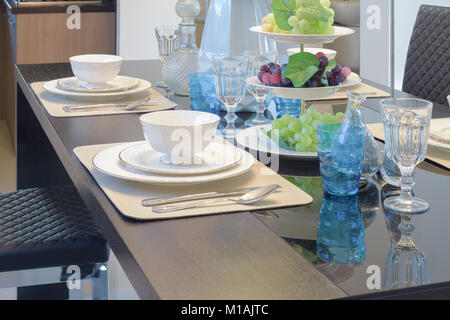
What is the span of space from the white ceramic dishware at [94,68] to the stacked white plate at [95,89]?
0.9 inches

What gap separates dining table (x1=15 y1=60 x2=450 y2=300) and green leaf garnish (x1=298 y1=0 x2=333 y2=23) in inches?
9.0

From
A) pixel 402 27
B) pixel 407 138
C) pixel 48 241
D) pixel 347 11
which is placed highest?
pixel 347 11

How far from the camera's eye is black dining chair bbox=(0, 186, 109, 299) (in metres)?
1.35

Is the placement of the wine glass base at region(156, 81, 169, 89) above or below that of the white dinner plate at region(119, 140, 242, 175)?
above

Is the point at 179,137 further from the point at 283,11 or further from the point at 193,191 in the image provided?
the point at 283,11

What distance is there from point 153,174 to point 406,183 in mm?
336

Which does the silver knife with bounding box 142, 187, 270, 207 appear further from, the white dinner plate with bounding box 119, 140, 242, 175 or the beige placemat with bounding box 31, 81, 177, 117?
the beige placemat with bounding box 31, 81, 177, 117

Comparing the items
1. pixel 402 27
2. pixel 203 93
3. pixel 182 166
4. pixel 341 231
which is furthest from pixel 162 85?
pixel 402 27

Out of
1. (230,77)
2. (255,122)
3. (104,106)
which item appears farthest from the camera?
(104,106)

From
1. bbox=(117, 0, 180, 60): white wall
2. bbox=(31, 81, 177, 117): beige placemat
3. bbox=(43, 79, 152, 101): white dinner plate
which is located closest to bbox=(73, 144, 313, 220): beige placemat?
bbox=(31, 81, 177, 117): beige placemat

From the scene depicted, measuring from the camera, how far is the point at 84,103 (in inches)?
57.9

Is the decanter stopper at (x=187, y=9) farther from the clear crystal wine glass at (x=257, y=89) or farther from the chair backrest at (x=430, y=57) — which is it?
the chair backrest at (x=430, y=57)

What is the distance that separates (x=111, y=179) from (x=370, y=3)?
3.23 meters
